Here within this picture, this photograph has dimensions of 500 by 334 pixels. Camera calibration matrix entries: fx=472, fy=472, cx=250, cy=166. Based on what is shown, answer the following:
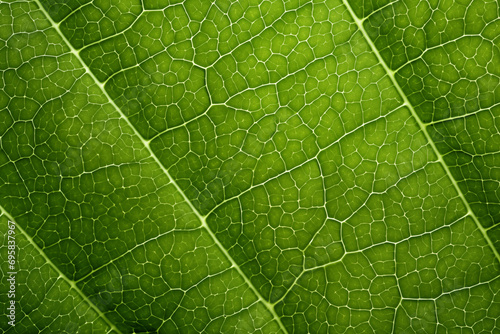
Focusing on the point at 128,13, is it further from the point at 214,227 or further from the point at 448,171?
the point at 448,171

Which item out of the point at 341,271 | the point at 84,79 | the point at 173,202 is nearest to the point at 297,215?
the point at 341,271

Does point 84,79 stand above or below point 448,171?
above

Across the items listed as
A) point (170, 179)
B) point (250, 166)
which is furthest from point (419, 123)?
point (170, 179)

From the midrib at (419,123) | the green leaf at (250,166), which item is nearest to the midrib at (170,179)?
the green leaf at (250,166)

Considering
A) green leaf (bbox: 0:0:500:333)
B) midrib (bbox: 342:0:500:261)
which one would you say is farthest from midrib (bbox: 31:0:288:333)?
midrib (bbox: 342:0:500:261)

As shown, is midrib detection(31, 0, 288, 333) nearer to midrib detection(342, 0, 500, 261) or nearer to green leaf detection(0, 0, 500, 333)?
green leaf detection(0, 0, 500, 333)

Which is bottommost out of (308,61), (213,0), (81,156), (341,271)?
Result: (341,271)

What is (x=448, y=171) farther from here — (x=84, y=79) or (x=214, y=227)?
(x=84, y=79)
